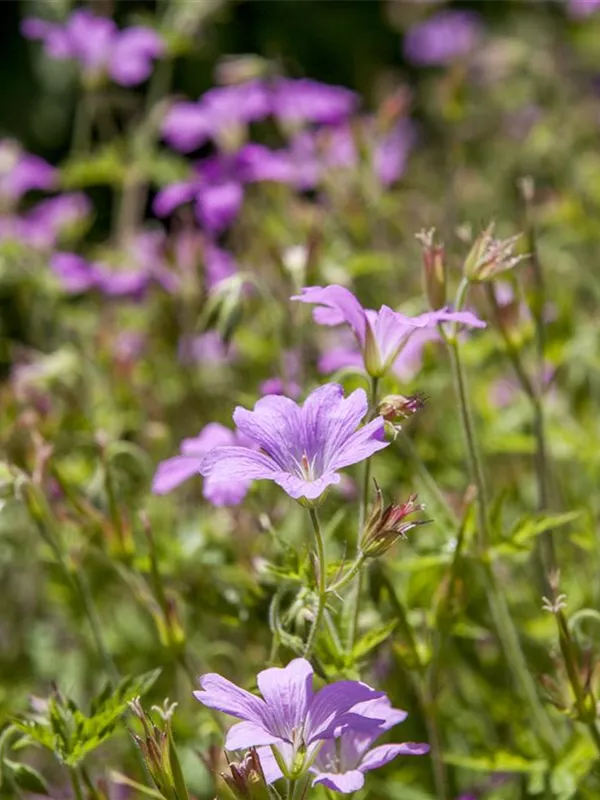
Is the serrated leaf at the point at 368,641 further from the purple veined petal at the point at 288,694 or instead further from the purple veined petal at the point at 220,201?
the purple veined petal at the point at 220,201

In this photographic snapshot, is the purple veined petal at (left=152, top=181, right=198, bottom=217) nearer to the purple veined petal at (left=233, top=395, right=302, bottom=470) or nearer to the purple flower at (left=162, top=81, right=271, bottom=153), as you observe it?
the purple flower at (left=162, top=81, right=271, bottom=153)

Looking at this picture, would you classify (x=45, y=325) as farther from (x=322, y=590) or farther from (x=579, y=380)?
(x=322, y=590)

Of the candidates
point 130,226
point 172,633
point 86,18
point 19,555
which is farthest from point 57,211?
point 172,633

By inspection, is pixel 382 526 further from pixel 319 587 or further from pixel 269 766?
pixel 269 766

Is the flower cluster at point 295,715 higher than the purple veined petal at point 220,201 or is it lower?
lower

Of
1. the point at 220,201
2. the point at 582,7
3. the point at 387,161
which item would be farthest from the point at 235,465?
the point at 582,7

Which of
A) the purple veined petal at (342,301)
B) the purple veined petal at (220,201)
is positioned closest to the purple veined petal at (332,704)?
the purple veined petal at (342,301)

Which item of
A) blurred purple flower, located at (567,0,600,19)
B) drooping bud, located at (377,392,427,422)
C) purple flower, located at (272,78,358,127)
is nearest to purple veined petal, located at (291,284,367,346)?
drooping bud, located at (377,392,427,422)
